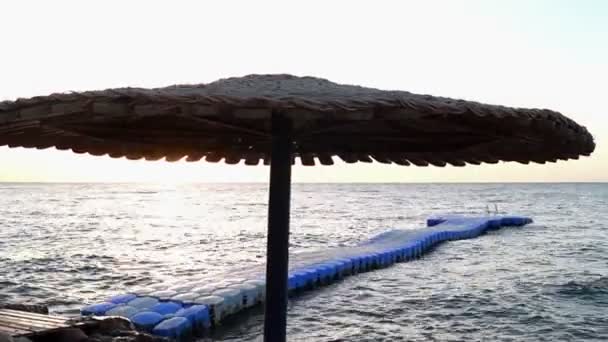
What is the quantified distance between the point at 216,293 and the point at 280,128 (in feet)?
45.7

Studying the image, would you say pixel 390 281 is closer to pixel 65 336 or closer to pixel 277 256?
pixel 65 336

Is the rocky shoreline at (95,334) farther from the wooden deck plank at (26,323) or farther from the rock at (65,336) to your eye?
the wooden deck plank at (26,323)

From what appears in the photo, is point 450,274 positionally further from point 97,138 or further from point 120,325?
point 97,138

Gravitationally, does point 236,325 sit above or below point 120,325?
below

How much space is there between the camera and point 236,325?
679 inches

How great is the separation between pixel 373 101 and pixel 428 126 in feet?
4.92

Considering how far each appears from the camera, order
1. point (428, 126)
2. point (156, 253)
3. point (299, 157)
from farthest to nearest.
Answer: point (156, 253)
point (299, 157)
point (428, 126)

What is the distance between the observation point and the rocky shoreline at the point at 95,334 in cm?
751

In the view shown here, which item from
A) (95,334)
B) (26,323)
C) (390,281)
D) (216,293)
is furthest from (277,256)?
(390,281)

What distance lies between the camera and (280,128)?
4824 millimetres

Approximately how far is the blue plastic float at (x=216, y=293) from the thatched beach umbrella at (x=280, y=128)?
9135mm

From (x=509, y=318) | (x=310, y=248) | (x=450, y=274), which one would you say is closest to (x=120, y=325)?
(x=509, y=318)

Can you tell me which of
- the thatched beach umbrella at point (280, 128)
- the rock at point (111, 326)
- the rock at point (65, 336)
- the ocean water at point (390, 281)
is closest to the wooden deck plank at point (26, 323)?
the rock at point (65, 336)

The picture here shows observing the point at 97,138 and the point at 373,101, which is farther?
the point at 97,138
